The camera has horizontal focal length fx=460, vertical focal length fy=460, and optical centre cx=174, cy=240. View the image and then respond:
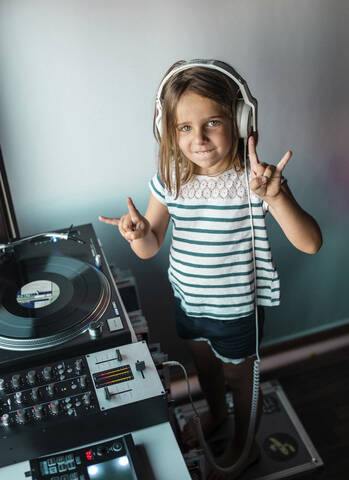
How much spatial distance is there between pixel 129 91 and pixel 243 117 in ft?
1.67

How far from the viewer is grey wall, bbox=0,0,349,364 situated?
1291 millimetres

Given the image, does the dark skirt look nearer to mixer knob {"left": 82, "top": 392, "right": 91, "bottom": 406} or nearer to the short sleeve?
the short sleeve

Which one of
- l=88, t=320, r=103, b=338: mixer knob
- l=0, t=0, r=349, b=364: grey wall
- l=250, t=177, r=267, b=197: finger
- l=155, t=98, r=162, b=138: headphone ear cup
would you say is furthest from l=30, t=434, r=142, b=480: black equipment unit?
l=0, t=0, r=349, b=364: grey wall

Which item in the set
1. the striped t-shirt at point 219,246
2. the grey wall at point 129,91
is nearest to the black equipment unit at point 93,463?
the striped t-shirt at point 219,246

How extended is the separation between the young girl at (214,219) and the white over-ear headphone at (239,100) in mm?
16

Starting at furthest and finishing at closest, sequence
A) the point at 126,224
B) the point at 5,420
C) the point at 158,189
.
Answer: the point at 158,189, the point at 126,224, the point at 5,420

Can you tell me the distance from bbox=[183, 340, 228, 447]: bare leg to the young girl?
0.25 ft

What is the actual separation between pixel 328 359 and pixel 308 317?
20 cm

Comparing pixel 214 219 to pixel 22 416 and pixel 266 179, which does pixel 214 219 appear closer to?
pixel 266 179

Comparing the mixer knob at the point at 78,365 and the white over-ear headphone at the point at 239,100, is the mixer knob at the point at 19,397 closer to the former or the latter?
the mixer knob at the point at 78,365

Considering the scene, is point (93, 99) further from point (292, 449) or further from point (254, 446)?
point (292, 449)

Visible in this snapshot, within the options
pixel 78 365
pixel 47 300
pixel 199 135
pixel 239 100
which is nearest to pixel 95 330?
pixel 78 365

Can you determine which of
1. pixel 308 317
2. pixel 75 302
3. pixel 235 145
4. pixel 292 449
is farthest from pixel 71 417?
pixel 308 317

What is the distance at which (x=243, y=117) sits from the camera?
1016 millimetres
